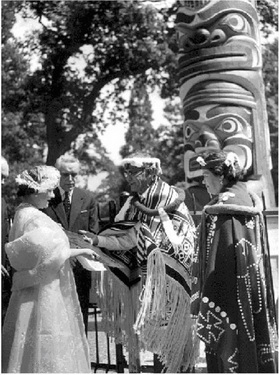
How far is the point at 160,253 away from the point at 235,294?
89 cm

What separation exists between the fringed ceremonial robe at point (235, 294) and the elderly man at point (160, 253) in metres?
0.64

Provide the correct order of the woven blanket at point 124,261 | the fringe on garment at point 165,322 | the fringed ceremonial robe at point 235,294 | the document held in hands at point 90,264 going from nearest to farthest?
the fringed ceremonial robe at point 235,294 < the document held in hands at point 90,264 < the fringe on garment at point 165,322 < the woven blanket at point 124,261

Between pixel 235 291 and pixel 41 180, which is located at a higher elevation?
pixel 41 180

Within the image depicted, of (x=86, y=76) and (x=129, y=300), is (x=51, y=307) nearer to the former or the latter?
(x=129, y=300)

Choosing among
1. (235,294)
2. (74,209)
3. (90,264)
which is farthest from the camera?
(74,209)

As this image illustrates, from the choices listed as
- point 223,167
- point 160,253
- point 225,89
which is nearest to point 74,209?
point 160,253

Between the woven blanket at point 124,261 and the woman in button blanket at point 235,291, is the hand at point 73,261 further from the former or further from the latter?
the woman in button blanket at point 235,291

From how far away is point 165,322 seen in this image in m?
4.38

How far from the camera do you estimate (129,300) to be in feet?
15.3

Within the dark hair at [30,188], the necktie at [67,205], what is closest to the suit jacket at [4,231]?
the necktie at [67,205]

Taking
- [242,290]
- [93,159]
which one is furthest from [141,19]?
[242,290]

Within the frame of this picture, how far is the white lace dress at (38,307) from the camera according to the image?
3.58 metres

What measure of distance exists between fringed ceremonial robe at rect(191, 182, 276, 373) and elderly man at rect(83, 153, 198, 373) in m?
0.64

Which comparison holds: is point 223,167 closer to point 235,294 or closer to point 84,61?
point 235,294
